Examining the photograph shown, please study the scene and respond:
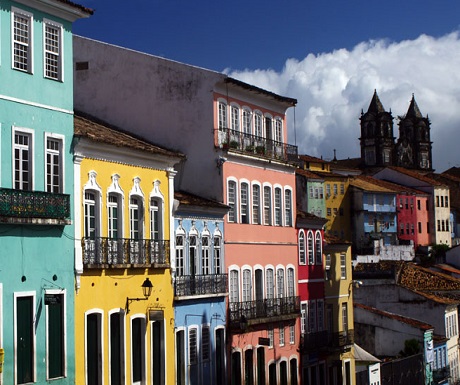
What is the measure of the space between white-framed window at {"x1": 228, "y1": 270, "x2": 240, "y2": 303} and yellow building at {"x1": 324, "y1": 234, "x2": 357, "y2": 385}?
367 inches

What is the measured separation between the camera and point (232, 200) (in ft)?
134

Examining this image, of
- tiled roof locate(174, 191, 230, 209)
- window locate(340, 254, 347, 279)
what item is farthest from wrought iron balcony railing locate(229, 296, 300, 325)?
window locate(340, 254, 347, 279)

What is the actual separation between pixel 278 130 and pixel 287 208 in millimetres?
3480

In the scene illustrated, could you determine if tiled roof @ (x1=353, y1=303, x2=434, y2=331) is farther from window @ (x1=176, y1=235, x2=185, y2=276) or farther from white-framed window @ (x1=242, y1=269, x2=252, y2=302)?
window @ (x1=176, y1=235, x2=185, y2=276)

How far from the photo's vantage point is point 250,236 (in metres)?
42.0

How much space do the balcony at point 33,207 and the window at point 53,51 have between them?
335 centimetres

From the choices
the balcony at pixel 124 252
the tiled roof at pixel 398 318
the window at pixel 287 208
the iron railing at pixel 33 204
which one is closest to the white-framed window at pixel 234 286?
the window at pixel 287 208

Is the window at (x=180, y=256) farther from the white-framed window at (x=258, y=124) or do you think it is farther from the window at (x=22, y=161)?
the window at (x=22, y=161)

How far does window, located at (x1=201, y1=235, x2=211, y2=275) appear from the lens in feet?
124

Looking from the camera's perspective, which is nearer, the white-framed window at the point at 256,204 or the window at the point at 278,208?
the white-framed window at the point at 256,204

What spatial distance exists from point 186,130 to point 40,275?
47.1ft

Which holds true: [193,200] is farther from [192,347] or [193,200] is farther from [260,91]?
[260,91]

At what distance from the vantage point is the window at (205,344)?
1473 inches

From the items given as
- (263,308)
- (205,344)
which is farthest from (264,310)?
(205,344)
